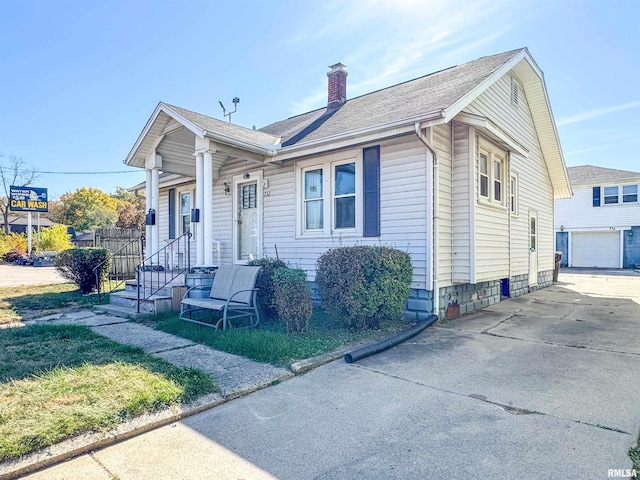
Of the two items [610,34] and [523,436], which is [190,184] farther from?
[610,34]

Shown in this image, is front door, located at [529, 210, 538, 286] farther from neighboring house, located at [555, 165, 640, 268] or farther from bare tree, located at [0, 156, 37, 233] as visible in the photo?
bare tree, located at [0, 156, 37, 233]

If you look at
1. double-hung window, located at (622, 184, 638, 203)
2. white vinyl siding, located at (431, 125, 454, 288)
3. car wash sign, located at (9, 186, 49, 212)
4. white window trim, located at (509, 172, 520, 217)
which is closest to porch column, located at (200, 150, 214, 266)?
white vinyl siding, located at (431, 125, 454, 288)

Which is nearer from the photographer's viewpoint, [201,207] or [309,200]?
[201,207]

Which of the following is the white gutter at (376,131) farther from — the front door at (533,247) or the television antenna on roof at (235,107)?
the television antenna on roof at (235,107)

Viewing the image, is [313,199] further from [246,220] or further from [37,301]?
[37,301]

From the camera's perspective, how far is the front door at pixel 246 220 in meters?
9.45

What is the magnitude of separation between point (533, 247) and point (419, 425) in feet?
33.6

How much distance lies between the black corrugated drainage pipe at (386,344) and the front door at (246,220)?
463 cm

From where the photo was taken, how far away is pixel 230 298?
5578 mm

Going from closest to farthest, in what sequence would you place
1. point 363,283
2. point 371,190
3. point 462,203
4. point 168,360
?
1. point 168,360
2. point 363,283
3. point 462,203
4. point 371,190

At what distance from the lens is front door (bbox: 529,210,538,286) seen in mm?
10983

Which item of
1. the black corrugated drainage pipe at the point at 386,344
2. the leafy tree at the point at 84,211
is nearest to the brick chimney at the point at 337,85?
the black corrugated drainage pipe at the point at 386,344

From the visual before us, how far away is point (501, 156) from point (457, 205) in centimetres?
222

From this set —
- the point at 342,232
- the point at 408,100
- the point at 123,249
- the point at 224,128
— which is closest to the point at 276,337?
the point at 342,232
